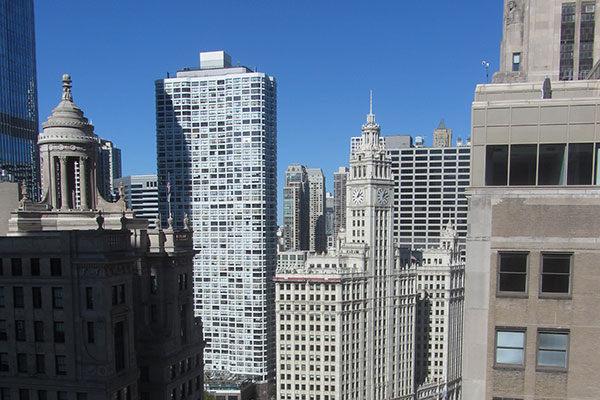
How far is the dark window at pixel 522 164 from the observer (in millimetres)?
25719

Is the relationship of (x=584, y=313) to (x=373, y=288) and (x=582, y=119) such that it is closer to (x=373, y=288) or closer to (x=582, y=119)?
(x=582, y=119)

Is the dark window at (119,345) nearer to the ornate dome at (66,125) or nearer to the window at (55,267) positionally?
the window at (55,267)

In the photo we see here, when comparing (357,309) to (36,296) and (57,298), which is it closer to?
(57,298)

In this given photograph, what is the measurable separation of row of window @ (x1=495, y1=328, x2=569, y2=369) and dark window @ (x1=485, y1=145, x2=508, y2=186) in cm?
809

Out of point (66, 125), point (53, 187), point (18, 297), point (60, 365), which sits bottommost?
point (60, 365)

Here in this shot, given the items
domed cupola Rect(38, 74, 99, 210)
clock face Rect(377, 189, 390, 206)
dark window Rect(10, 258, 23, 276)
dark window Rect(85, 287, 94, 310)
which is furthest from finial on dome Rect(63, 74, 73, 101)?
clock face Rect(377, 189, 390, 206)

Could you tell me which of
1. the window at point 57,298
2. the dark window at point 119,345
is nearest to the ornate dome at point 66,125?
the window at point 57,298

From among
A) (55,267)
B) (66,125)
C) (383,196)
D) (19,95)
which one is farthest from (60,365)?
(383,196)

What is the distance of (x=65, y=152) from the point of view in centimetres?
5131

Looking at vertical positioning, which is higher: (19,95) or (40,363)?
(19,95)

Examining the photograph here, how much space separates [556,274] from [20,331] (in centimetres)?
4312

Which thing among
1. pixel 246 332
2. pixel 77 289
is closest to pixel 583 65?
pixel 77 289

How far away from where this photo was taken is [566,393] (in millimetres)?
25359

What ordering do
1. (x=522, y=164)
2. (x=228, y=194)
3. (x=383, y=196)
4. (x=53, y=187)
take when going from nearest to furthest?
(x=522, y=164), (x=53, y=187), (x=383, y=196), (x=228, y=194)
